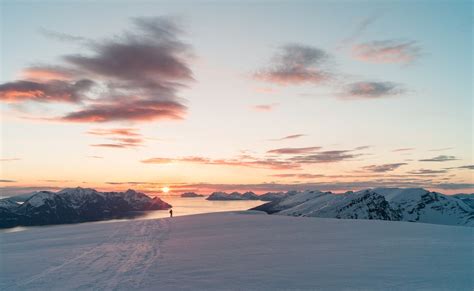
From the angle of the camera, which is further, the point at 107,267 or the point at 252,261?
the point at 252,261

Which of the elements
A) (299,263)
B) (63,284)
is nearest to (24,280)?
(63,284)

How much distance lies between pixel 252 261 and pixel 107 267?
8302 millimetres

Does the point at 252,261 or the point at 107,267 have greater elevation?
the point at 252,261

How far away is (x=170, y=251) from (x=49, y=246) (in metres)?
12.4

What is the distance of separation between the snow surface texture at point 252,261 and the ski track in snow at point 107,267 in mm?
57

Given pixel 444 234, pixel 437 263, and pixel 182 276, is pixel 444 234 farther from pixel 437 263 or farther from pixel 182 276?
pixel 182 276

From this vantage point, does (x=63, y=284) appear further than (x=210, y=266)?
No

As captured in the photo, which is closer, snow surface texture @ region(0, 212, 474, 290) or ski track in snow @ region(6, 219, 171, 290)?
snow surface texture @ region(0, 212, 474, 290)

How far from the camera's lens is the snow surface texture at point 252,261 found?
15303mm

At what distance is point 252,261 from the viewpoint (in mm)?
19516

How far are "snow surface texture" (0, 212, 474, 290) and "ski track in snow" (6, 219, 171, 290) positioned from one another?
57mm

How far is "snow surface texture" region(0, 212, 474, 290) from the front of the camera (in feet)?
50.2

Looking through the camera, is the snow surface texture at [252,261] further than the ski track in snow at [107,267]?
No

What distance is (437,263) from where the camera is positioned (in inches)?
715
